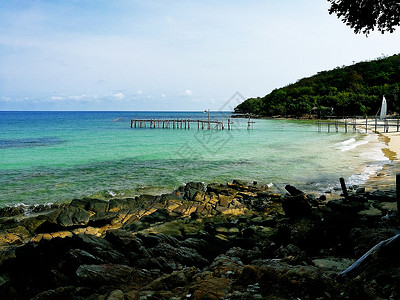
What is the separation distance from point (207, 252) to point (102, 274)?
229 cm

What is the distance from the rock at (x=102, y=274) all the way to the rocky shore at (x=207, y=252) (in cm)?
2

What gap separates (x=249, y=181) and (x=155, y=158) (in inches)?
376

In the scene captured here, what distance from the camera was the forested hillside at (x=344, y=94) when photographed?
7150 centimetres

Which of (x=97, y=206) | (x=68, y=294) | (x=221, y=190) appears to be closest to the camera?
(x=68, y=294)

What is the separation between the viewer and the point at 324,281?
3.78 m

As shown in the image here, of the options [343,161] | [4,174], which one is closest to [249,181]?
[343,161]

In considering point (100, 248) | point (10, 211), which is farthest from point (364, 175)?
point (10, 211)

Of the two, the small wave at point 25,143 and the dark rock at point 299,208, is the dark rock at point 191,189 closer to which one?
the dark rock at point 299,208

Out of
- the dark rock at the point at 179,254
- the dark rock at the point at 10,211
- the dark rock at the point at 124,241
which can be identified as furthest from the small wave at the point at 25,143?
the dark rock at the point at 179,254

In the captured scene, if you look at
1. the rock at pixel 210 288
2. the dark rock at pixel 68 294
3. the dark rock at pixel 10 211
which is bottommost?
the dark rock at pixel 10 211

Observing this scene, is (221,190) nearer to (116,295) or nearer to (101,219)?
(101,219)

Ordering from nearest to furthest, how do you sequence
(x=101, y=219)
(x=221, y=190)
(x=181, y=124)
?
(x=101, y=219)
(x=221, y=190)
(x=181, y=124)

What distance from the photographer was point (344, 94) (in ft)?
269

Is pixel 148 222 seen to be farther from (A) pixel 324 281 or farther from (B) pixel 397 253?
(B) pixel 397 253
